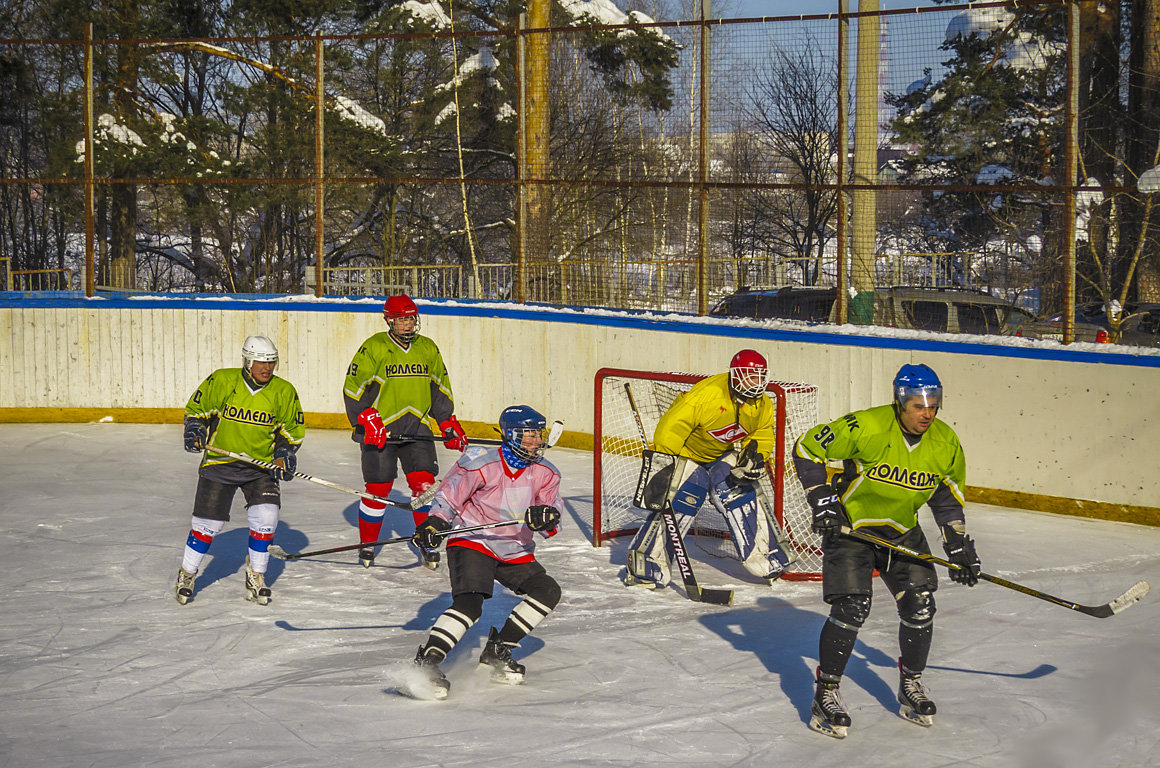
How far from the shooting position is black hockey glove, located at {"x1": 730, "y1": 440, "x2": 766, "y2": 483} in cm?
704

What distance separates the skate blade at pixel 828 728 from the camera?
189 inches

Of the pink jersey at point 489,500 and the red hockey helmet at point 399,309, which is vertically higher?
the red hockey helmet at point 399,309

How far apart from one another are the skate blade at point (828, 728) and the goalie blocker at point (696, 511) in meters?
2.26

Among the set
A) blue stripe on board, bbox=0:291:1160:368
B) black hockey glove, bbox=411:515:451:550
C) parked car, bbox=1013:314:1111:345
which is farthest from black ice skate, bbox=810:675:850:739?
parked car, bbox=1013:314:1111:345

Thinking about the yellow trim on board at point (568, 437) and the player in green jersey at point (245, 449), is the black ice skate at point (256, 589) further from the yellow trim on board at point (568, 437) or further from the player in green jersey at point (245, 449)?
the yellow trim on board at point (568, 437)

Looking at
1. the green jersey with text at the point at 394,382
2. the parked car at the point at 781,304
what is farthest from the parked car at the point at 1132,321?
the green jersey with text at the point at 394,382

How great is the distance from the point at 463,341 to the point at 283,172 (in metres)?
9.64

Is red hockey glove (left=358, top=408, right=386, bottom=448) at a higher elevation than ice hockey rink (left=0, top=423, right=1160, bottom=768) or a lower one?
higher

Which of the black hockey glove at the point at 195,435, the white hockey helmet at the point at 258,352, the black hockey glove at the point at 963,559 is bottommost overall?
the black hockey glove at the point at 963,559

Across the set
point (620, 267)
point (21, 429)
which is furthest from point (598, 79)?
point (21, 429)

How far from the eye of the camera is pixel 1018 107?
12.7m

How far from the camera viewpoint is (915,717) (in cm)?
499

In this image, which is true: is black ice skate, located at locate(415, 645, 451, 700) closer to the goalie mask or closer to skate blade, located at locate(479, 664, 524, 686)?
skate blade, located at locate(479, 664, 524, 686)

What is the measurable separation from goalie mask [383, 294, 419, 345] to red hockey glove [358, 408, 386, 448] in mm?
543
